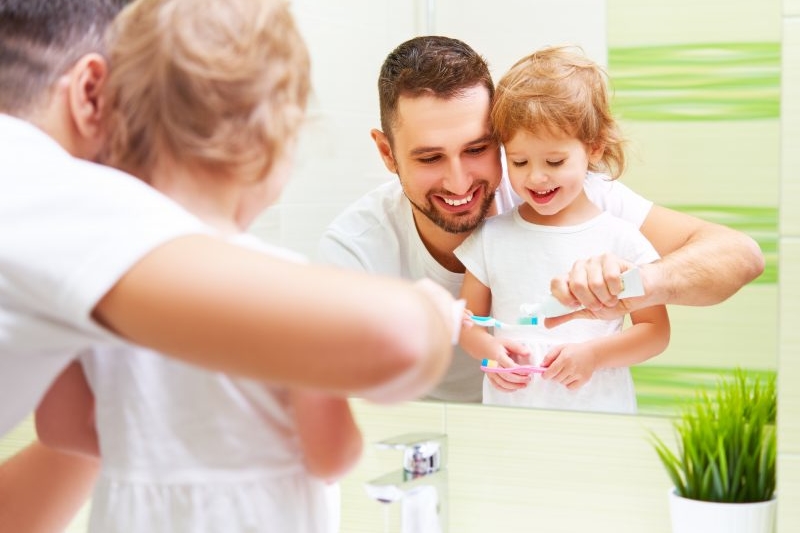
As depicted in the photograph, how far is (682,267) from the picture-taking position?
1042mm

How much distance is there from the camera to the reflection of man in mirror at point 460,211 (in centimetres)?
104

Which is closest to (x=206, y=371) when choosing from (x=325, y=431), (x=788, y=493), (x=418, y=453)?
(x=325, y=431)

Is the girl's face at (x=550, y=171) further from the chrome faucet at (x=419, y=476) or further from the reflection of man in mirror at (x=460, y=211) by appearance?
the chrome faucet at (x=419, y=476)

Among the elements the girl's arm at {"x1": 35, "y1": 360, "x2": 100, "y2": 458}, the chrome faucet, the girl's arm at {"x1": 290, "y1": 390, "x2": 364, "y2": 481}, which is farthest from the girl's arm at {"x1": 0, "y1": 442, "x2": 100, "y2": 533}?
the chrome faucet

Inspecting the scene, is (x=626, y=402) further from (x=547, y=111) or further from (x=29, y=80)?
(x=29, y=80)

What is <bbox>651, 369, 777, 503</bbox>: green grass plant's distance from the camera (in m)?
1.01

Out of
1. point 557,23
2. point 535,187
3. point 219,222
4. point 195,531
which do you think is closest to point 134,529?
point 195,531

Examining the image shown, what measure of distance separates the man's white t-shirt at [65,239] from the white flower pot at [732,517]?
750 millimetres

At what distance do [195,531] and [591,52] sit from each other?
731 millimetres

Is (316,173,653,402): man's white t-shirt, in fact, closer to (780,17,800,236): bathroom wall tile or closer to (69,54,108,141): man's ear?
(780,17,800,236): bathroom wall tile

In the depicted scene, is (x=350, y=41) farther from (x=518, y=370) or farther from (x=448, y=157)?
(x=518, y=370)

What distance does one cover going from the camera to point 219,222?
0.51 metres

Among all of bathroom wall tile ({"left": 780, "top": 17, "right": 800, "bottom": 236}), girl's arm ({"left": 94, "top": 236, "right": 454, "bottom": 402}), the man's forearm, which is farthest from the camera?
the man's forearm

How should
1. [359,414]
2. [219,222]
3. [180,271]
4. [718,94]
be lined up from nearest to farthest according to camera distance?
[180,271]
[219,222]
[718,94]
[359,414]
